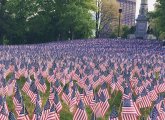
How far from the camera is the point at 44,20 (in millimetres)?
80625

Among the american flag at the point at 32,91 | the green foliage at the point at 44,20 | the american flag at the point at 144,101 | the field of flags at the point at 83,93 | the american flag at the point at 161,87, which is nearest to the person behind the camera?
the field of flags at the point at 83,93

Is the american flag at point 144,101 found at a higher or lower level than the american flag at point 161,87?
higher

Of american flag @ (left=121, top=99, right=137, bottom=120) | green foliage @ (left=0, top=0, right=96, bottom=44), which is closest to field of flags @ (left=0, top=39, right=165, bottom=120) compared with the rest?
american flag @ (left=121, top=99, right=137, bottom=120)

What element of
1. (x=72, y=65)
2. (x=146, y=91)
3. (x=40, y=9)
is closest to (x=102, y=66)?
(x=72, y=65)

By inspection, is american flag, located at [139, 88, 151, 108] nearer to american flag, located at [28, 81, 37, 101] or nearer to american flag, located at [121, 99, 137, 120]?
american flag, located at [121, 99, 137, 120]

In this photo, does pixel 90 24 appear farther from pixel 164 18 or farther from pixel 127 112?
pixel 127 112

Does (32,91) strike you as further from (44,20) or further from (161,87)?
(44,20)

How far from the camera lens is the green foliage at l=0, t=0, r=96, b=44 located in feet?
258

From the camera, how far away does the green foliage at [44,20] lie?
258ft

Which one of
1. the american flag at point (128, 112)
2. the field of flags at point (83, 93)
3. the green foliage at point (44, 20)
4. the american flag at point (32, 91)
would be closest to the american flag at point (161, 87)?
the field of flags at point (83, 93)

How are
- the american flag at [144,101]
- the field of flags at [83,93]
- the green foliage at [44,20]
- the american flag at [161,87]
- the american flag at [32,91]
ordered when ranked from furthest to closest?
the green foliage at [44,20], the american flag at [161,87], the american flag at [32,91], the american flag at [144,101], the field of flags at [83,93]

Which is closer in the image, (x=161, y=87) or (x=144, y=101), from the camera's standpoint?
(x=144, y=101)

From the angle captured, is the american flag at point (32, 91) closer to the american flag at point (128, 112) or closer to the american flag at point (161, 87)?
the american flag at point (128, 112)

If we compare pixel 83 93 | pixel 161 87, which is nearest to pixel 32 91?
pixel 83 93
